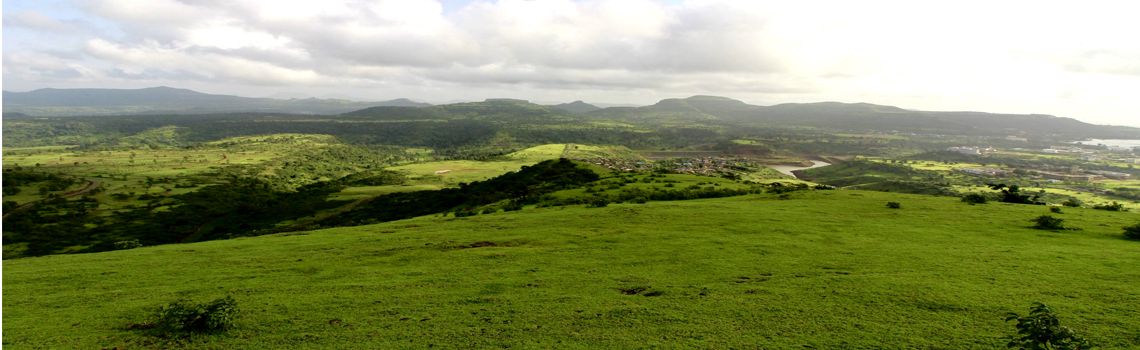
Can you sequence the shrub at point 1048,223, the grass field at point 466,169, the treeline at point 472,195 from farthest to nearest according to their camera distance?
1. the grass field at point 466,169
2. the treeline at point 472,195
3. the shrub at point 1048,223

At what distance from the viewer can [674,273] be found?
1571 cm

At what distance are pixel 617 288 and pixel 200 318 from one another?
10718 mm

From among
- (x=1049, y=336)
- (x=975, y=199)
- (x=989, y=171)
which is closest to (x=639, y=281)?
(x=1049, y=336)

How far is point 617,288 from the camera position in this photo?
1440 centimetres

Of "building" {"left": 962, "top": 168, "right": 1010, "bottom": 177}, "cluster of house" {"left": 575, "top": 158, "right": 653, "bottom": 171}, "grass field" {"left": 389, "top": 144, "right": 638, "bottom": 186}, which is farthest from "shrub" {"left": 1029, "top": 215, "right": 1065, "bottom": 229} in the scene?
"building" {"left": 962, "top": 168, "right": 1010, "bottom": 177}

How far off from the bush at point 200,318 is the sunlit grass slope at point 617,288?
375mm

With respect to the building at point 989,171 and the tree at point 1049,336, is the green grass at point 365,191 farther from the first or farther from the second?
the building at point 989,171

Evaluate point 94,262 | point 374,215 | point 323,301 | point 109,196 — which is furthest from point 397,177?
point 323,301

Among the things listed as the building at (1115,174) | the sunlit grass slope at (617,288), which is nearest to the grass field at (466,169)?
the sunlit grass slope at (617,288)

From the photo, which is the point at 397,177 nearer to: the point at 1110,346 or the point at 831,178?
the point at 831,178

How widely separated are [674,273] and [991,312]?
314 inches

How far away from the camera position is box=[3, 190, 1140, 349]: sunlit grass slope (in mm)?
11359

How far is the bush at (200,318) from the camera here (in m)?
11.7

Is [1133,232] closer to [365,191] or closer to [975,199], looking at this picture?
[975,199]
